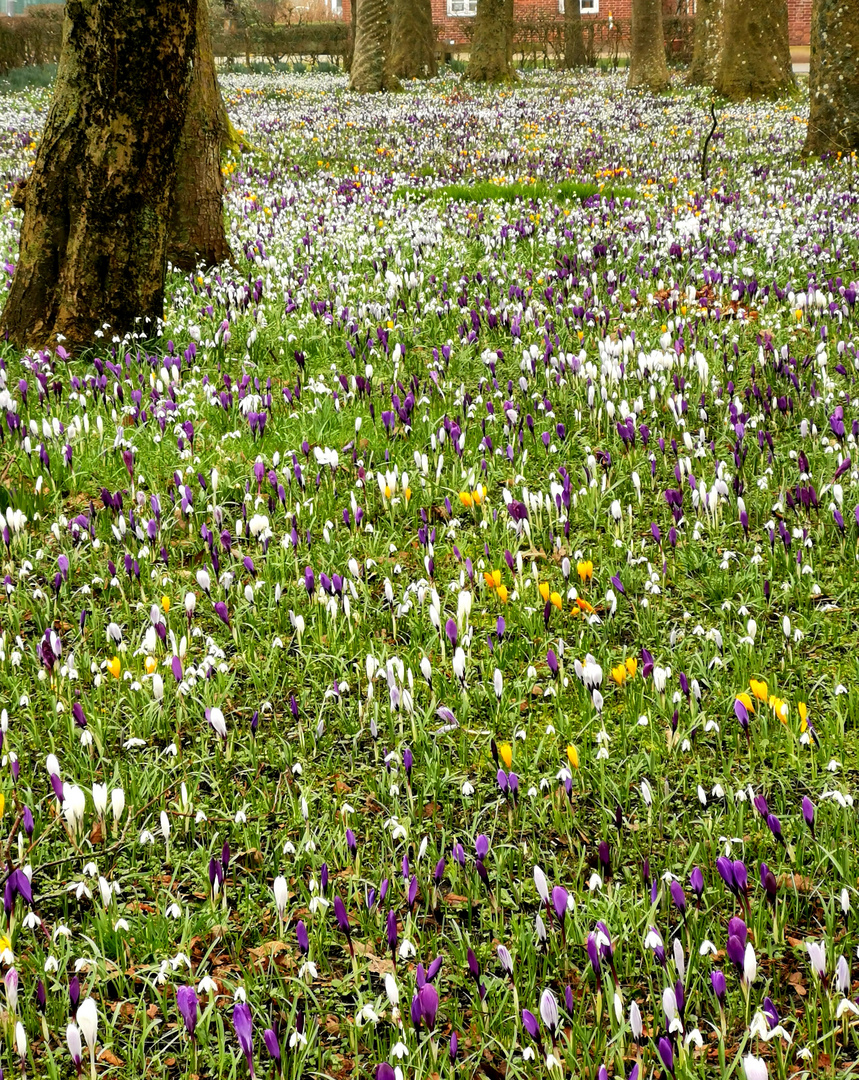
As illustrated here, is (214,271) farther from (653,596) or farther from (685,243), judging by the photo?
(653,596)

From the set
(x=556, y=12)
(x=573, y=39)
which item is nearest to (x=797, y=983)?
(x=573, y=39)

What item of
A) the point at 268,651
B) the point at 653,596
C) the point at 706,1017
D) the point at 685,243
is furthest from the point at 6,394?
the point at 685,243

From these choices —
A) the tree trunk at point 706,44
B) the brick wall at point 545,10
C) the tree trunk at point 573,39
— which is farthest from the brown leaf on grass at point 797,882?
the brick wall at point 545,10

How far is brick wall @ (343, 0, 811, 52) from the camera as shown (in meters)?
57.2

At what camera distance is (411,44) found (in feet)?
116

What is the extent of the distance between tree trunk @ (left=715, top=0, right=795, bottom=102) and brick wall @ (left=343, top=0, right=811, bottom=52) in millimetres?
35279

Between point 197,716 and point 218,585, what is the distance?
3.09 ft

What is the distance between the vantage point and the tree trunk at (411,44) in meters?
34.5

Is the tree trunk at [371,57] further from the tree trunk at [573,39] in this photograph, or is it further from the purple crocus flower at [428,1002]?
the purple crocus flower at [428,1002]

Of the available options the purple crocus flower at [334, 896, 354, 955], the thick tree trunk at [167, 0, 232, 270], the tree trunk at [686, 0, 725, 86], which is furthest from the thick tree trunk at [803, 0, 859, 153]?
the purple crocus flower at [334, 896, 354, 955]

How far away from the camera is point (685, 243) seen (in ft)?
33.7

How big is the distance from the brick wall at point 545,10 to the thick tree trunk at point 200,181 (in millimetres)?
50910

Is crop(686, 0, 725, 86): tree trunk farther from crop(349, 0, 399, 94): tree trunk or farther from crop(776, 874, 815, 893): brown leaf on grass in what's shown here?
crop(776, 874, 815, 893): brown leaf on grass

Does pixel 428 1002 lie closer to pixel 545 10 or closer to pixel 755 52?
pixel 755 52
